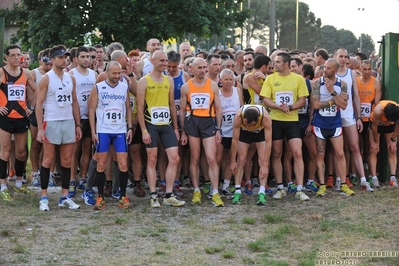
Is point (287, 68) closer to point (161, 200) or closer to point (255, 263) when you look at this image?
point (161, 200)

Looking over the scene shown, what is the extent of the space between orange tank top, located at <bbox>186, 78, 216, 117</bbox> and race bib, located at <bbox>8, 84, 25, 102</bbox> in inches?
96.0

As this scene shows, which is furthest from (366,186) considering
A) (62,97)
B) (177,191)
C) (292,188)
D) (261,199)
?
(62,97)

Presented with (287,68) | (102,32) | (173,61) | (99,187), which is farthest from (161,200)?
(102,32)

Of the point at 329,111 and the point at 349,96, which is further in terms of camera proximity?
the point at 349,96

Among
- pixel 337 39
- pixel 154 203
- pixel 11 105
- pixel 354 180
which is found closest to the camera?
pixel 154 203

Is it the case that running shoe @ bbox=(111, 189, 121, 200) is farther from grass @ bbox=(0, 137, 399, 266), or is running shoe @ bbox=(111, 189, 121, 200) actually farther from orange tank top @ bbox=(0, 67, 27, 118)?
orange tank top @ bbox=(0, 67, 27, 118)

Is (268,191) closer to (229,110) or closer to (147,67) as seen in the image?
(229,110)

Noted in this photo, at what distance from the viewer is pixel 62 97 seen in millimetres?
9836

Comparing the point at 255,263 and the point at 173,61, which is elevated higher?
the point at 173,61

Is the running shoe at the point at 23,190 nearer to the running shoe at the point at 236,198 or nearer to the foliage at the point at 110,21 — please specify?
the running shoe at the point at 236,198

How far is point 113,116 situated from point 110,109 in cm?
10

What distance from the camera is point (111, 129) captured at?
9.95 m

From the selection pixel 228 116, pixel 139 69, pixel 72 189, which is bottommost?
pixel 72 189

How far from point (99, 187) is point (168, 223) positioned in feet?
4.87
